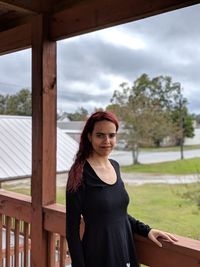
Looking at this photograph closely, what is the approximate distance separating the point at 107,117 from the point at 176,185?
0.79m

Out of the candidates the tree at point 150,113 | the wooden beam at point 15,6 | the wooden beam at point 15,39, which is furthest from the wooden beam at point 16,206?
the wooden beam at point 15,6

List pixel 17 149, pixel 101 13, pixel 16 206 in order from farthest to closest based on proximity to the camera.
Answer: pixel 17 149 < pixel 16 206 < pixel 101 13

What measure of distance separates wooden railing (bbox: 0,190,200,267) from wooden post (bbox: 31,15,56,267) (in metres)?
0.07

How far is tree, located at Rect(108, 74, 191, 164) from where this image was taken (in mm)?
2084

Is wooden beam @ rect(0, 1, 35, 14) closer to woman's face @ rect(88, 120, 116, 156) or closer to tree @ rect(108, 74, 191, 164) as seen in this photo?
tree @ rect(108, 74, 191, 164)

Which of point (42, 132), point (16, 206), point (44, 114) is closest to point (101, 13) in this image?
point (44, 114)

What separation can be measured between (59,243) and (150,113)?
113 cm

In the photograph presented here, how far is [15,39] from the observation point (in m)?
2.54

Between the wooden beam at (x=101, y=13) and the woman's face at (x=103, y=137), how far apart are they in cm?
69

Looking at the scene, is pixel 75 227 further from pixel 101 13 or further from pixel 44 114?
pixel 101 13

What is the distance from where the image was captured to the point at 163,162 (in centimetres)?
206

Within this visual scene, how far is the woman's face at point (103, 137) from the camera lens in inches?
63.1

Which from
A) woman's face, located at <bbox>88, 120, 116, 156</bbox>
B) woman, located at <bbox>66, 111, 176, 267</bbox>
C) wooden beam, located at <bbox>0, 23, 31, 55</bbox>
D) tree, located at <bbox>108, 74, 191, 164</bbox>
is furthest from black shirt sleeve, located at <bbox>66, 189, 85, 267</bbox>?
wooden beam, located at <bbox>0, 23, 31, 55</bbox>

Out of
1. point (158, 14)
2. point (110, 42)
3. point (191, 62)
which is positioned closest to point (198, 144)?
point (191, 62)
